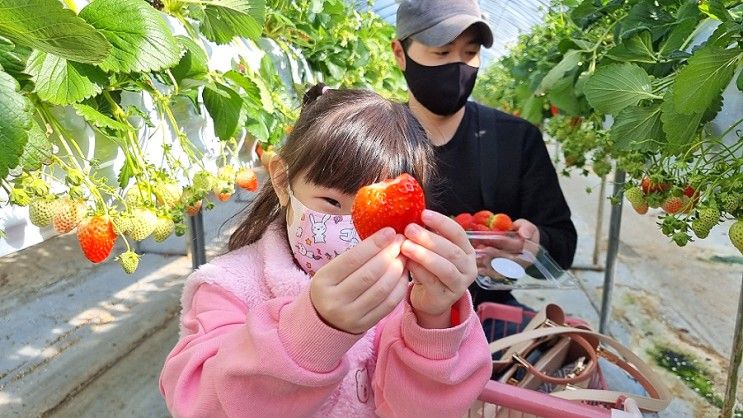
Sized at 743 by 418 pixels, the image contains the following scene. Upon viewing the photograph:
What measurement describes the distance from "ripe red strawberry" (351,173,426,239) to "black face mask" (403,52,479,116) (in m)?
1.18

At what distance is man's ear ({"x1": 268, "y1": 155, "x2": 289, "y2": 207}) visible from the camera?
1.01 m

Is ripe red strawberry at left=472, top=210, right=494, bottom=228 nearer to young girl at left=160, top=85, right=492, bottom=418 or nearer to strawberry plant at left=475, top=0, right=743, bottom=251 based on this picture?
strawberry plant at left=475, top=0, right=743, bottom=251

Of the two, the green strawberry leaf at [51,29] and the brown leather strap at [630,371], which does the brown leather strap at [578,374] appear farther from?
the green strawberry leaf at [51,29]

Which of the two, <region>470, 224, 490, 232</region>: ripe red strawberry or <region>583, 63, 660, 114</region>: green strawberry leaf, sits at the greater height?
<region>583, 63, 660, 114</region>: green strawberry leaf

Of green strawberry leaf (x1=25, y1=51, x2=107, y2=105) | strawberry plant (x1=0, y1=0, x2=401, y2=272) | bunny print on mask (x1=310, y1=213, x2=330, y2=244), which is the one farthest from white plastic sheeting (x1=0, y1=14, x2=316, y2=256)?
bunny print on mask (x1=310, y1=213, x2=330, y2=244)

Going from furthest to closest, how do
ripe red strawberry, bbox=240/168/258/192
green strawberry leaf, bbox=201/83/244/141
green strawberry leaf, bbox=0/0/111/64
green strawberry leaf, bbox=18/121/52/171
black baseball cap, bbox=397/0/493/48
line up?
black baseball cap, bbox=397/0/493/48
ripe red strawberry, bbox=240/168/258/192
green strawberry leaf, bbox=201/83/244/141
green strawberry leaf, bbox=18/121/52/171
green strawberry leaf, bbox=0/0/111/64

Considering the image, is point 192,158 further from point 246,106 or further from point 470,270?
point 470,270

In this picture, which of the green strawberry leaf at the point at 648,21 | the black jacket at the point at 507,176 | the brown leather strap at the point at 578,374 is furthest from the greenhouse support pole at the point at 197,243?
the green strawberry leaf at the point at 648,21

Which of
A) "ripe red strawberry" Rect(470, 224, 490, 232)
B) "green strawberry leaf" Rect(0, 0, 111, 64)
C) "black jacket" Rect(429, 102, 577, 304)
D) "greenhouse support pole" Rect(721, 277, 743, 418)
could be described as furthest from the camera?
"black jacket" Rect(429, 102, 577, 304)

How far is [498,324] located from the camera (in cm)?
168

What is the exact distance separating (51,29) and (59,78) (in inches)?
5.9

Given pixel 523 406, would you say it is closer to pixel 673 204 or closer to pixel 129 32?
pixel 673 204

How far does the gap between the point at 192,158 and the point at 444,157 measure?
86 cm

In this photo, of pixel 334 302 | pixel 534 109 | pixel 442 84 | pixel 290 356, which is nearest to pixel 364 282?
pixel 334 302
